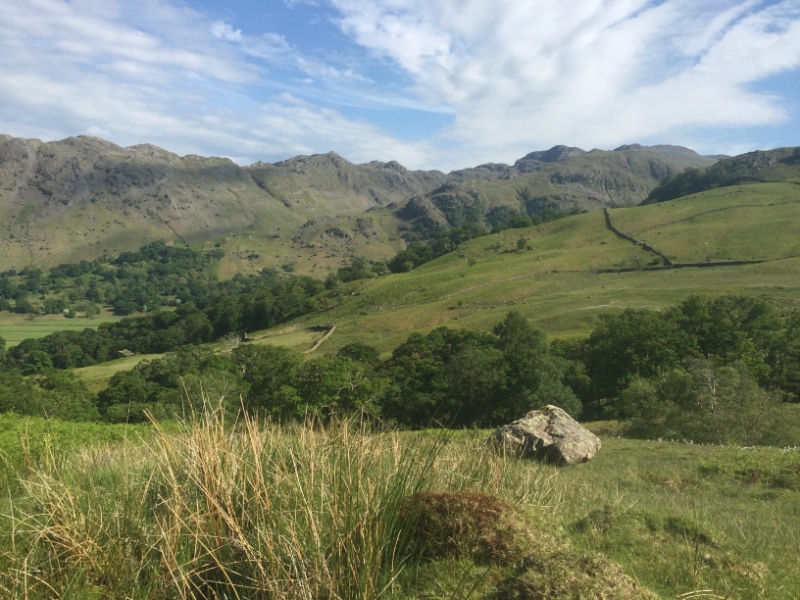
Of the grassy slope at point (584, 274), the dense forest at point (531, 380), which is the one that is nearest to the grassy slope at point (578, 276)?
the grassy slope at point (584, 274)

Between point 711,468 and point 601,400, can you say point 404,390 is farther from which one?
point 711,468

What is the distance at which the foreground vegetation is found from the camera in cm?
349

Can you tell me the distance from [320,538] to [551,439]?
563 inches

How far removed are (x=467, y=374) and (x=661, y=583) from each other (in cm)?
4055

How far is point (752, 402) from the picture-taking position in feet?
93.2

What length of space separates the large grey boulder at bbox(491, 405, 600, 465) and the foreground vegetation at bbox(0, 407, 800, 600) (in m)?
10.3

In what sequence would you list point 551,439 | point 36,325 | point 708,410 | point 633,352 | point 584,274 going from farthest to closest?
point 36,325 < point 584,274 < point 633,352 < point 708,410 < point 551,439

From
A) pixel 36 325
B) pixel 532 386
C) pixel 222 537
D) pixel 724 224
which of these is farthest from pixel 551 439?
pixel 36 325

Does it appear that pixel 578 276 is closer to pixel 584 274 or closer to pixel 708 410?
pixel 584 274

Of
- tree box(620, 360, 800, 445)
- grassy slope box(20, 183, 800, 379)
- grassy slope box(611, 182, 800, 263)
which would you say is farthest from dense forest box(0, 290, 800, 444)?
grassy slope box(611, 182, 800, 263)

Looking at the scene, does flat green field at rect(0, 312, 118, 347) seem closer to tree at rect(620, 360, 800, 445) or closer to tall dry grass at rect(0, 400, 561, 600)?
tree at rect(620, 360, 800, 445)

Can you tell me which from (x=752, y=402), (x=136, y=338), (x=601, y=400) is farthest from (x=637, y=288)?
(x=136, y=338)

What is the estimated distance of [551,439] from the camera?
54.8ft

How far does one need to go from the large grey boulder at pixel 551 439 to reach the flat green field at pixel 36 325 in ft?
503
